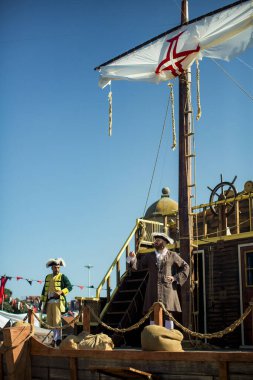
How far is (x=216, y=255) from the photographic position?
11242 mm

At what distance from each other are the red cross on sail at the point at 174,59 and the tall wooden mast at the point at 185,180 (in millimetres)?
259

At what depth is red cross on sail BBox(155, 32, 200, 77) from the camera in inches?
463

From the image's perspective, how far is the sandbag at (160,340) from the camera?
657 centimetres

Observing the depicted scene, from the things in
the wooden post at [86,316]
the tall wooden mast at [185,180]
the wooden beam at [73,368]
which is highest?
the tall wooden mast at [185,180]

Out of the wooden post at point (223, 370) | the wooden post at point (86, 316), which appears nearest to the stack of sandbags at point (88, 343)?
the wooden post at point (86, 316)

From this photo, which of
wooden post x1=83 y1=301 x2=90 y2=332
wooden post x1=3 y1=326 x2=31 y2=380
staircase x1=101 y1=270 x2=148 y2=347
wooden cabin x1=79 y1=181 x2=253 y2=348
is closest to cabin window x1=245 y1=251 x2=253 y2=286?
wooden cabin x1=79 y1=181 x2=253 y2=348

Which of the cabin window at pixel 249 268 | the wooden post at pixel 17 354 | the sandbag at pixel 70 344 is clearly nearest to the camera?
the sandbag at pixel 70 344

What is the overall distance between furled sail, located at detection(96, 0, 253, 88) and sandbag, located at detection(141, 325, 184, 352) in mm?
6463

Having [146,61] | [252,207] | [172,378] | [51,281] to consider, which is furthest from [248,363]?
[146,61]

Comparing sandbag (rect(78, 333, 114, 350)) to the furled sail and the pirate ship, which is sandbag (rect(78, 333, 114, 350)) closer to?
the pirate ship

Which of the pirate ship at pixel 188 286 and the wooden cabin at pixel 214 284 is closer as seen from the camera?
the pirate ship at pixel 188 286

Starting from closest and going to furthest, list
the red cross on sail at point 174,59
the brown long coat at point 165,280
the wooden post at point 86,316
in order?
the wooden post at point 86,316 → the brown long coat at point 165,280 → the red cross on sail at point 174,59

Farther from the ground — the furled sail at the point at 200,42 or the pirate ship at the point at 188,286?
the furled sail at the point at 200,42

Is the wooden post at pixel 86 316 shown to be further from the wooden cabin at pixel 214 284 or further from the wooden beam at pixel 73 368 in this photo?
the wooden cabin at pixel 214 284
